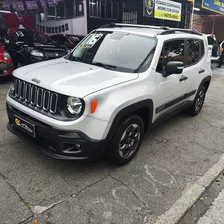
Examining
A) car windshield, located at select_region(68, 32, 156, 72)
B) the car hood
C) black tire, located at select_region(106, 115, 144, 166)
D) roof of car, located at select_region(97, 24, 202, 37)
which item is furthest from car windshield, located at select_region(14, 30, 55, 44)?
black tire, located at select_region(106, 115, 144, 166)

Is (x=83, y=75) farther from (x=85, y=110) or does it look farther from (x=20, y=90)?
(x=20, y=90)

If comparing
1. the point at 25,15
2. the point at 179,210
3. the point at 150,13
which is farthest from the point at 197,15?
the point at 179,210

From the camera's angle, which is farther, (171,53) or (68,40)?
(68,40)

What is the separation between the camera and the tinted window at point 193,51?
4.24 m

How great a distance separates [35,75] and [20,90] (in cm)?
33

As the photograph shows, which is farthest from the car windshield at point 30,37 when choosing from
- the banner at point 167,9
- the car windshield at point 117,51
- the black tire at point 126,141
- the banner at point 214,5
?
the banner at point 214,5

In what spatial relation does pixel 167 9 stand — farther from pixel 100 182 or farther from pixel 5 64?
pixel 100 182

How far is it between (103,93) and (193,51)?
266 cm

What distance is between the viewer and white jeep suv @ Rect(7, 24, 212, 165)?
254 cm

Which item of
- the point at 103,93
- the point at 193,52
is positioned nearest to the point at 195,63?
the point at 193,52

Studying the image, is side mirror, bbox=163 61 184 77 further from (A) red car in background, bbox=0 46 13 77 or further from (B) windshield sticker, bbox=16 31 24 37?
(B) windshield sticker, bbox=16 31 24 37

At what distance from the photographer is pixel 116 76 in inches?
116

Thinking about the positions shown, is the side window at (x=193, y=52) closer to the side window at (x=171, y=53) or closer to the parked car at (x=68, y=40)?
the side window at (x=171, y=53)

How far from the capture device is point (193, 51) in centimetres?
441
